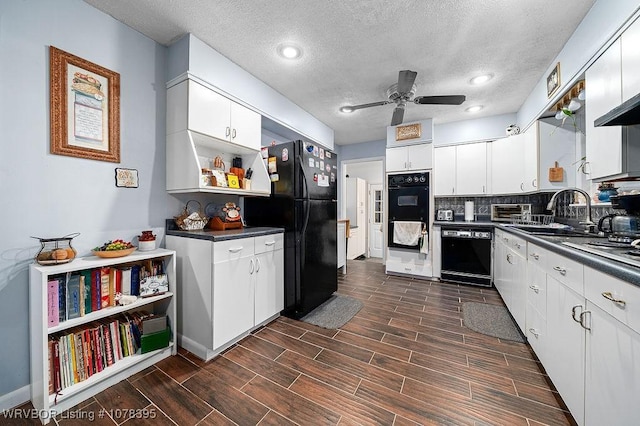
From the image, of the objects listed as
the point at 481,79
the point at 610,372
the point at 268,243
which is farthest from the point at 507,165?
the point at 268,243

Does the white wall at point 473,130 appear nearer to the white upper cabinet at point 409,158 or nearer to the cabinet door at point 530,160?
the white upper cabinet at point 409,158

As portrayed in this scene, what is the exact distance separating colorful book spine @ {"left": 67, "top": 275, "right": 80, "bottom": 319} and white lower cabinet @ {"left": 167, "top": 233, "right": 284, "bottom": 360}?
0.62m

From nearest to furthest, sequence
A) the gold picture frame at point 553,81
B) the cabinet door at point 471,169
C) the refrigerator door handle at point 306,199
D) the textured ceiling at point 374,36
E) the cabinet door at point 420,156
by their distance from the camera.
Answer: the textured ceiling at point 374,36 → the gold picture frame at point 553,81 → the refrigerator door handle at point 306,199 → the cabinet door at point 471,169 → the cabinet door at point 420,156

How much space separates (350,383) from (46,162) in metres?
2.45

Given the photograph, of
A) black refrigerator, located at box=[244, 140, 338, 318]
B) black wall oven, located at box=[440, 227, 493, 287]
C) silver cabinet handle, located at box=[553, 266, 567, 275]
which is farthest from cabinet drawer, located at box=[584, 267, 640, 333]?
black wall oven, located at box=[440, 227, 493, 287]

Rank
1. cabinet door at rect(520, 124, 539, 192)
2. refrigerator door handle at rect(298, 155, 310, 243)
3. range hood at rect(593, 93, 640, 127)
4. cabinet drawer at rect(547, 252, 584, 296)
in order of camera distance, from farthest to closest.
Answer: cabinet door at rect(520, 124, 539, 192) → refrigerator door handle at rect(298, 155, 310, 243) → cabinet drawer at rect(547, 252, 584, 296) → range hood at rect(593, 93, 640, 127)

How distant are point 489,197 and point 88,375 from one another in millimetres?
5027

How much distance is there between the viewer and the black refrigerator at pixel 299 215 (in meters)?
2.46

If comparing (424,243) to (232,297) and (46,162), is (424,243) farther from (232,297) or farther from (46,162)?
(46,162)

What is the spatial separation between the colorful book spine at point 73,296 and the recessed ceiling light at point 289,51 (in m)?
2.34

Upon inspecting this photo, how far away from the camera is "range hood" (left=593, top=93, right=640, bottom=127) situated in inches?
41.2

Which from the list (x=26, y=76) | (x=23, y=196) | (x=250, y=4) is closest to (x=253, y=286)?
(x=23, y=196)

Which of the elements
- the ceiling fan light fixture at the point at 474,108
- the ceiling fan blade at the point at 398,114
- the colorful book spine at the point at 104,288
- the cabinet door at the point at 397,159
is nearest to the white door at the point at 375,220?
the cabinet door at the point at 397,159

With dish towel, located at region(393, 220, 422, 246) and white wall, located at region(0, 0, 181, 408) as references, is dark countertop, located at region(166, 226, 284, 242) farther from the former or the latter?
dish towel, located at region(393, 220, 422, 246)
